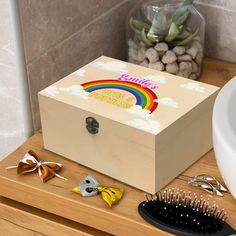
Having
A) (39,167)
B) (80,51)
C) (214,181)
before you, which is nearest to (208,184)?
(214,181)

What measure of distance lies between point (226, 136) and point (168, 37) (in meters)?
0.31

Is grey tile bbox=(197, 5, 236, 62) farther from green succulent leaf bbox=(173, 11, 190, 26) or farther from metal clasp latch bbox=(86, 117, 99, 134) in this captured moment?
metal clasp latch bbox=(86, 117, 99, 134)

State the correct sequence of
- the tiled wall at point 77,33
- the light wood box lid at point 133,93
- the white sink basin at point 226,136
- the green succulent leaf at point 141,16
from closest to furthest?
the white sink basin at point 226,136
the light wood box lid at point 133,93
the tiled wall at point 77,33
the green succulent leaf at point 141,16

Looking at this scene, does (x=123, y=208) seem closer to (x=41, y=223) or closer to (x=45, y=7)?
(x=41, y=223)

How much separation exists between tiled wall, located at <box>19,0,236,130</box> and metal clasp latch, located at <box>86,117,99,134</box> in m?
0.16

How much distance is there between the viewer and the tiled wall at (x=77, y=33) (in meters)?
1.01

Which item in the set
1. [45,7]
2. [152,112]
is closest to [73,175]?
[152,112]

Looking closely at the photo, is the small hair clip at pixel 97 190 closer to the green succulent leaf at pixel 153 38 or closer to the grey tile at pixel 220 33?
the green succulent leaf at pixel 153 38

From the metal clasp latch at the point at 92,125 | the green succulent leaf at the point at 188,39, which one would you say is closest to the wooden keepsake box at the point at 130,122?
the metal clasp latch at the point at 92,125

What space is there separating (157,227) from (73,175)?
17cm

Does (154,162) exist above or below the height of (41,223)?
above

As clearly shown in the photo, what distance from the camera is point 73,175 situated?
3.17ft

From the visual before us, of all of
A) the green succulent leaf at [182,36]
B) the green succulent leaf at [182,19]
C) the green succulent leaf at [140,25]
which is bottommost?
the green succulent leaf at [182,36]

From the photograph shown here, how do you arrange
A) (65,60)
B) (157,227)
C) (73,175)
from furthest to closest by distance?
1. (65,60)
2. (73,175)
3. (157,227)
